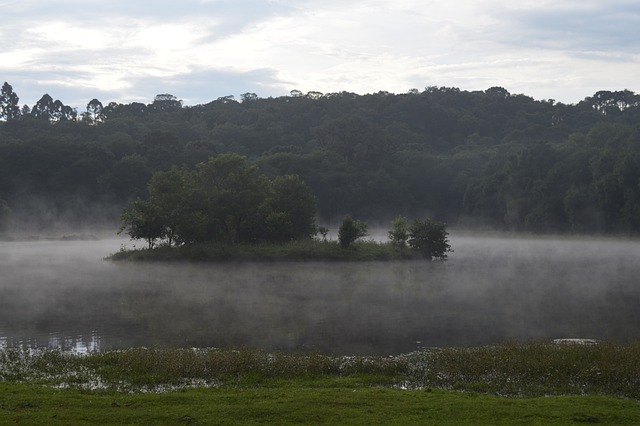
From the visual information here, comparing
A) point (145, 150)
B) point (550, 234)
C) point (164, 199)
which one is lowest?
point (550, 234)

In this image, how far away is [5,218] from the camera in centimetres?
9412

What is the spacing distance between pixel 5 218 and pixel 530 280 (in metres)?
74.1

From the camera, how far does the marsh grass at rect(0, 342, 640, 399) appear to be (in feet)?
55.8

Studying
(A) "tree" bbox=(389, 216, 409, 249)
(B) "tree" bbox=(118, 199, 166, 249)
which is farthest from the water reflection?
(A) "tree" bbox=(389, 216, 409, 249)

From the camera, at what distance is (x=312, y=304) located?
34688mm

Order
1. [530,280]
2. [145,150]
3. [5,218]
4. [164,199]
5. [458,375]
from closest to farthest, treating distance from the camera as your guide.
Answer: [458,375], [530,280], [164,199], [5,218], [145,150]

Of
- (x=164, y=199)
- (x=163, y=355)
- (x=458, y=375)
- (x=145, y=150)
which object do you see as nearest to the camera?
(x=458, y=375)

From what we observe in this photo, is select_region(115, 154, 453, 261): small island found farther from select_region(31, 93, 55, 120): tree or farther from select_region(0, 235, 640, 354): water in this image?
select_region(31, 93, 55, 120): tree

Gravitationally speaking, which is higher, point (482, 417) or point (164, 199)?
point (164, 199)

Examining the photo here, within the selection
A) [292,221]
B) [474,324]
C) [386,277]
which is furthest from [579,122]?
[474,324]

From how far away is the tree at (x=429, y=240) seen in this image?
62.5 metres

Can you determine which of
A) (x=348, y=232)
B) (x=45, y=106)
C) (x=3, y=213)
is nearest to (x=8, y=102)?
(x=45, y=106)

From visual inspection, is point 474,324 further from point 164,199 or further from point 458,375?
point 164,199

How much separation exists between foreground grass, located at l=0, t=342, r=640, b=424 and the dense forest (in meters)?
53.9
